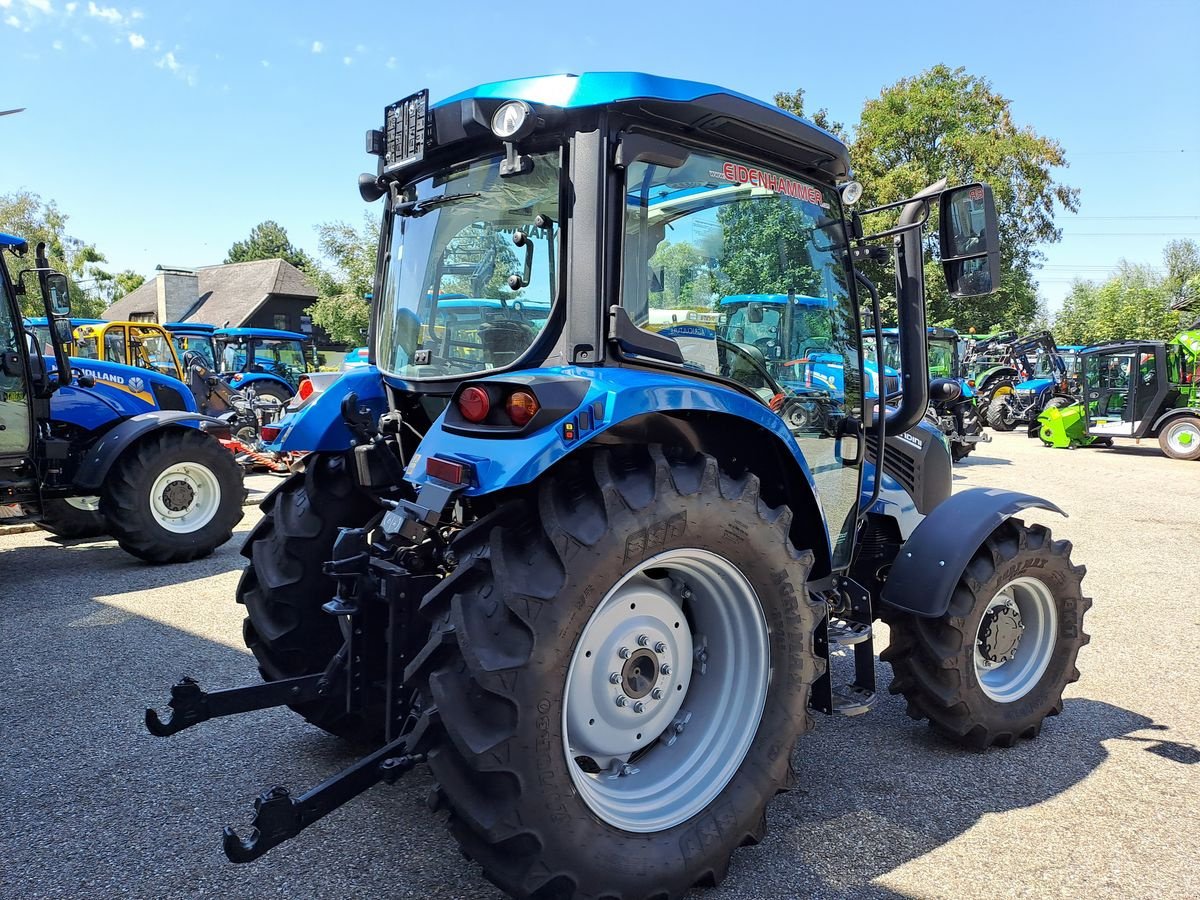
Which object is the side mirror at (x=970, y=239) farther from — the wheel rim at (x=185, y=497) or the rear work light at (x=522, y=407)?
the wheel rim at (x=185, y=497)

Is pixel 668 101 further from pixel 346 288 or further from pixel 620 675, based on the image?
pixel 346 288

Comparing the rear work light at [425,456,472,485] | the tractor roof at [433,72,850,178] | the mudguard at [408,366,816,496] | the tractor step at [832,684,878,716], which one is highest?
the tractor roof at [433,72,850,178]

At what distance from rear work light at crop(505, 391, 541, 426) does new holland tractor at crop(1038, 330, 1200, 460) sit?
56.5 ft

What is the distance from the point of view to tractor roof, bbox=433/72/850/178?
7.80 ft

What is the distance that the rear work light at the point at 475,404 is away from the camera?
87.2 inches

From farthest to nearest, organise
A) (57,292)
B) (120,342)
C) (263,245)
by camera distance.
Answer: (263,245) → (120,342) → (57,292)

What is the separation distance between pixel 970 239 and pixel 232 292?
49.3m

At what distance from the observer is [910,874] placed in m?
2.50

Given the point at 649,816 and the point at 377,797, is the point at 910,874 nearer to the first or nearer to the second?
the point at 649,816

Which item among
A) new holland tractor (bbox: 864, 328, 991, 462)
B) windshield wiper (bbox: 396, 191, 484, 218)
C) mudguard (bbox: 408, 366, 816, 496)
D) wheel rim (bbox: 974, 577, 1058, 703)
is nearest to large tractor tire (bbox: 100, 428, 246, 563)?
windshield wiper (bbox: 396, 191, 484, 218)

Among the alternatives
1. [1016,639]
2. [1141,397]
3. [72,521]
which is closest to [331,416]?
[1016,639]

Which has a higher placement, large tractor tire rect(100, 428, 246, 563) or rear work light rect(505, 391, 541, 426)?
rear work light rect(505, 391, 541, 426)

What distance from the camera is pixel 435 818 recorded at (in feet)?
9.09

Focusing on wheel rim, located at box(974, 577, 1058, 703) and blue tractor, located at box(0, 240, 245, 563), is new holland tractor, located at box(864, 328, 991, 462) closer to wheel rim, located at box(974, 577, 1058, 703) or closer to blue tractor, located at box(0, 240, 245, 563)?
wheel rim, located at box(974, 577, 1058, 703)
